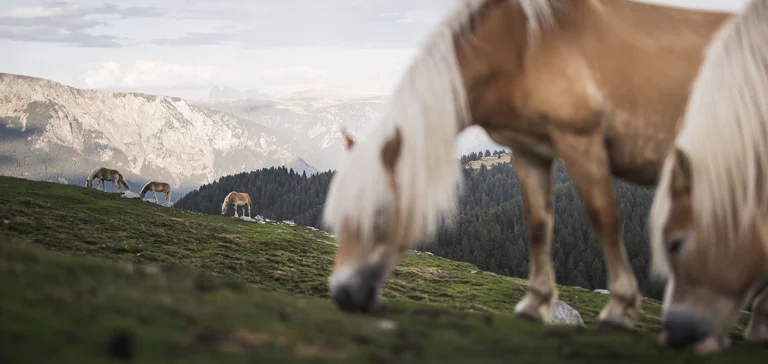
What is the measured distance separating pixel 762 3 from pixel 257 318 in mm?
5955

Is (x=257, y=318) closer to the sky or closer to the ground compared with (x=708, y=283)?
closer to the ground

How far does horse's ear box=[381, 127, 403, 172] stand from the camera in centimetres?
616

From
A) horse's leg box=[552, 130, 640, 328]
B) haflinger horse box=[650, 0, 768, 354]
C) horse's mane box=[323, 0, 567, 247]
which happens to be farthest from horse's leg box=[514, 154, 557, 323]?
haflinger horse box=[650, 0, 768, 354]

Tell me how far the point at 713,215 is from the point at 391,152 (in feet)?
9.56

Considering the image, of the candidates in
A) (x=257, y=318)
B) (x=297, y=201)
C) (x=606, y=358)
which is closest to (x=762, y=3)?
(x=606, y=358)

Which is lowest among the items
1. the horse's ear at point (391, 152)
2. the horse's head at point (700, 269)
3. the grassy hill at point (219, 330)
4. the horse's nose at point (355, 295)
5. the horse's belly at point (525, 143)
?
the grassy hill at point (219, 330)

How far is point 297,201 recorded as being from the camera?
17850 cm

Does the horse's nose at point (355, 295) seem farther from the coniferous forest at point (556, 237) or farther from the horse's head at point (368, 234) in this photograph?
the coniferous forest at point (556, 237)

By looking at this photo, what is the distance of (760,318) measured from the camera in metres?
6.77

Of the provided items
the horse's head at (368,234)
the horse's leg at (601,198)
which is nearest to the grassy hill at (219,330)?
the horse's head at (368,234)

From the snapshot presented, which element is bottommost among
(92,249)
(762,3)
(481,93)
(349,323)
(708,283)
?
(92,249)

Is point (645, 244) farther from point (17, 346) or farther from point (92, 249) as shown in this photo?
point (17, 346)

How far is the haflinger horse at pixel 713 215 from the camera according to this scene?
5.15 m

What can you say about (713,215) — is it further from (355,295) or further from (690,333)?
(355,295)
